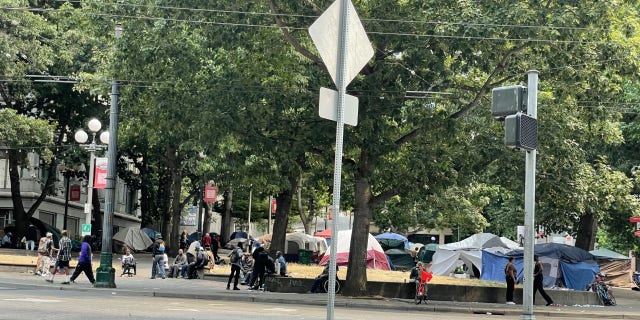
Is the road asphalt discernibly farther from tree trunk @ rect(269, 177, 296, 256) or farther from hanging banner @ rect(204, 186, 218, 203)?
hanging banner @ rect(204, 186, 218, 203)

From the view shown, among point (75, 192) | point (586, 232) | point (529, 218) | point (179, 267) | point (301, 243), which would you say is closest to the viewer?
point (529, 218)

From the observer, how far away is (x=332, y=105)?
29.0ft

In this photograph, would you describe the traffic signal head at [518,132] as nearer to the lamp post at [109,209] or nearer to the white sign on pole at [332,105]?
the white sign on pole at [332,105]

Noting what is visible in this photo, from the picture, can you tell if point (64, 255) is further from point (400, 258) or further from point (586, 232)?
point (400, 258)

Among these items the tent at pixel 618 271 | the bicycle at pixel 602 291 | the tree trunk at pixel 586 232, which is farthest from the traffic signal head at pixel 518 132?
the tent at pixel 618 271

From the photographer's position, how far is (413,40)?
74.2ft

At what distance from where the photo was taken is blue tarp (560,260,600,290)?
3416 cm

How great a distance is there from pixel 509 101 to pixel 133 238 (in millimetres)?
→ 46955

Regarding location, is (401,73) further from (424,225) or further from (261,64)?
(424,225)

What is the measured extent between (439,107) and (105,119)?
80.8 feet

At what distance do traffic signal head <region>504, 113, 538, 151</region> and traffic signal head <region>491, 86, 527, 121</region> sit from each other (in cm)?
22

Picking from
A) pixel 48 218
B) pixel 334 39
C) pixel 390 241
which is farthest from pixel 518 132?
pixel 48 218

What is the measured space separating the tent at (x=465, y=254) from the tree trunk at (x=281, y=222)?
9.25 meters

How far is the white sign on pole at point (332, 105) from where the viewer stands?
8750mm
